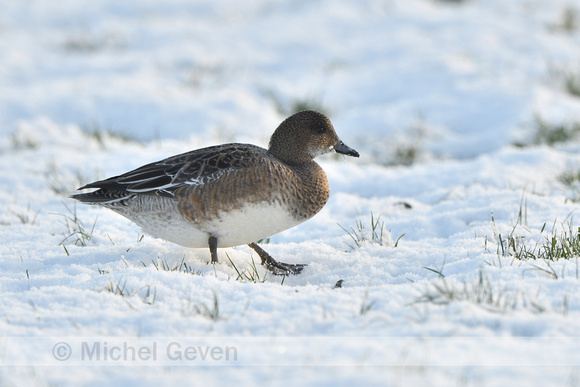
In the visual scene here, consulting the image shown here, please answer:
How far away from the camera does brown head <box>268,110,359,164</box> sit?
449 cm

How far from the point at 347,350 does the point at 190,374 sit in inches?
23.6

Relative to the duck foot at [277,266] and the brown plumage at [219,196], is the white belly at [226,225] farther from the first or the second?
the duck foot at [277,266]

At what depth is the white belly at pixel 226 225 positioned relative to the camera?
3.98 meters

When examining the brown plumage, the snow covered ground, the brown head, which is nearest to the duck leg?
the brown plumage

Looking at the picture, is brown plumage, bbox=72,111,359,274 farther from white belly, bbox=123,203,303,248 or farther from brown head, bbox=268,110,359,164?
brown head, bbox=268,110,359,164

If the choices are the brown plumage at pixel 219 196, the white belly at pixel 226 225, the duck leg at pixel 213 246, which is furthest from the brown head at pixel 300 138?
the duck leg at pixel 213 246

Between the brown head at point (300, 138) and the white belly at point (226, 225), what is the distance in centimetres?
53

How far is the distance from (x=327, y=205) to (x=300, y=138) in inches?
55.4

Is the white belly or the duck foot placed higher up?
the white belly

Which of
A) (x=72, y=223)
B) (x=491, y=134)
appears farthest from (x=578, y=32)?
(x=72, y=223)

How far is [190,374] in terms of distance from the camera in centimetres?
249

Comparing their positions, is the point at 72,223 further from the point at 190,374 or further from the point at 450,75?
the point at 450,75

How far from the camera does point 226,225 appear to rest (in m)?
3.99

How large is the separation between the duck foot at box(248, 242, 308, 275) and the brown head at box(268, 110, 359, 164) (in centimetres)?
63
